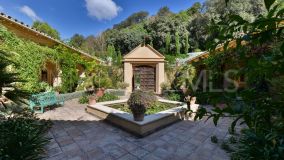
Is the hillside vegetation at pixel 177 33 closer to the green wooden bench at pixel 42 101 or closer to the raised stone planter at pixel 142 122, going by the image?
the green wooden bench at pixel 42 101

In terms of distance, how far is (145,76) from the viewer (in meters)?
15.1

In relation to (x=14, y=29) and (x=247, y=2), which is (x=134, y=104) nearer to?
(x=14, y=29)

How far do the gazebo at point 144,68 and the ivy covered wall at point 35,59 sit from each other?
3968mm

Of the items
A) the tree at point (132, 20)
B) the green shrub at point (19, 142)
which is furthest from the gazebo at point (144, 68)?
the tree at point (132, 20)

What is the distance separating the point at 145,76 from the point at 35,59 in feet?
26.7

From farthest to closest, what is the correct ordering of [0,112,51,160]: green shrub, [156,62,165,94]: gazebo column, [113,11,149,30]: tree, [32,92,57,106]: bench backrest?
1. [113,11,149,30]: tree
2. [156,62,165,94]: gazebo column
3. [32,92,57,106]: bench backrest
4. [0,112,51,160]: green shrub

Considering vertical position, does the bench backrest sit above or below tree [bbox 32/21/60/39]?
below

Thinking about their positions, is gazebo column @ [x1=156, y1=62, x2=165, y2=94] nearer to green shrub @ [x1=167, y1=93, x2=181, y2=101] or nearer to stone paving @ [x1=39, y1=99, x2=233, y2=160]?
green shrub @ [x1=167, y1=93, x2=181, y2=101]

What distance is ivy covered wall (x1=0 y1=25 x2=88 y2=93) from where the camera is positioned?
28.0 ft

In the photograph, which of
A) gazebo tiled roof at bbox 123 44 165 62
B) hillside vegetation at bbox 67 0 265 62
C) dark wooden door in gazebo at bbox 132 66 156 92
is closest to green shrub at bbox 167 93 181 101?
dark wooden door in gazebo at bbox 132 66 156 92

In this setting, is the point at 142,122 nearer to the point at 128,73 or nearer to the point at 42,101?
the point at 42,101

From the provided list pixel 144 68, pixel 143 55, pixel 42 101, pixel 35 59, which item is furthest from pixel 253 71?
pixel 144 68

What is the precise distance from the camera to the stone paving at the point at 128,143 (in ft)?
14.0

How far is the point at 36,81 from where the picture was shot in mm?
9750
